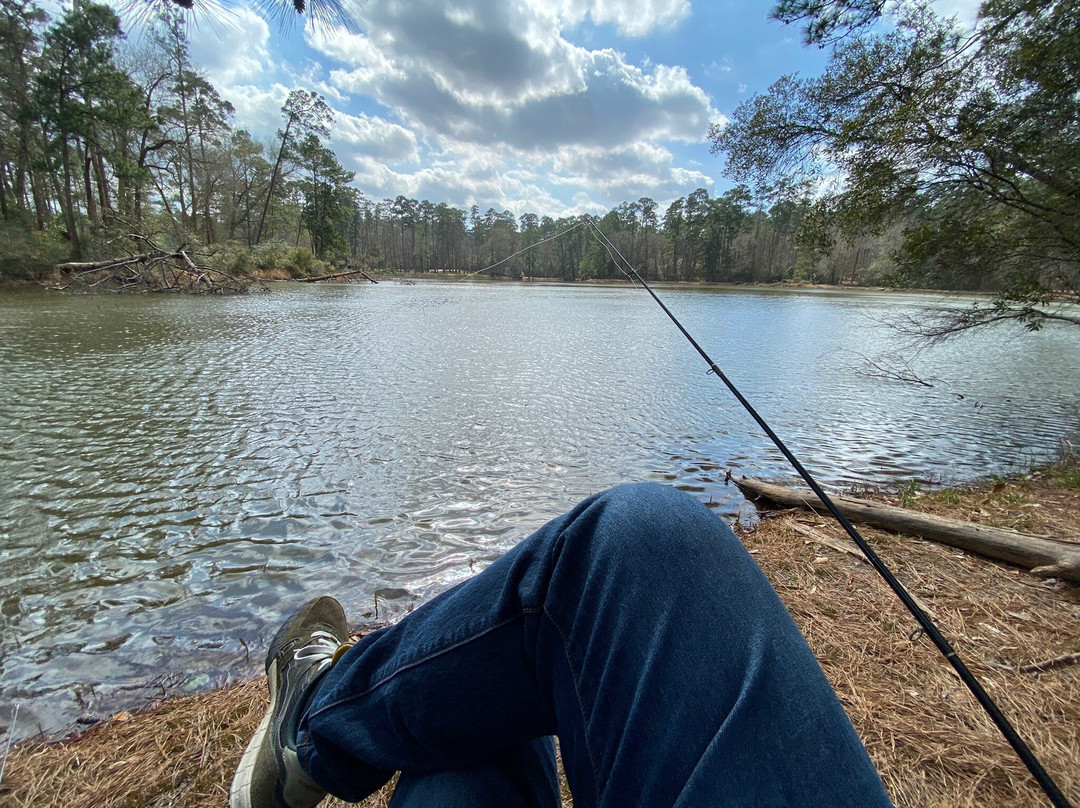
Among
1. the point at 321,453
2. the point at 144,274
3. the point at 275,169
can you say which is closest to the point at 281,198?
the point at 275,169

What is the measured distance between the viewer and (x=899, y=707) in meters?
1.50

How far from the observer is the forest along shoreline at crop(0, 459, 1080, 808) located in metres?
1.27

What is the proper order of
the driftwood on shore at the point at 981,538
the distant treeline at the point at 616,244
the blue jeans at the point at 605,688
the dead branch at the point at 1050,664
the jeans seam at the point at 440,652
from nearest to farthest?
the blue jeans at the point at 605,688 < the jeans seam at the point at 440,652 < the dead branch at the point at 1050,664 < the driftwood on shore at the point at 981,538 < the distant treeline at the point at 616,244

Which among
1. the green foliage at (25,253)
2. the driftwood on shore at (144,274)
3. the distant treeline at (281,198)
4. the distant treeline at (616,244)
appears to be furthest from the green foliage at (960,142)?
the distant treeline at (616,244)

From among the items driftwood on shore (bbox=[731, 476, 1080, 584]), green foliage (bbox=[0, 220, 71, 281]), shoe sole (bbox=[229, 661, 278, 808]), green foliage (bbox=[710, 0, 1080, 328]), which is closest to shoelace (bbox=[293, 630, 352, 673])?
shoe sole (bbox=[229, 661, 278, 808])

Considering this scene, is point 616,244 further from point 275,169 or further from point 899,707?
point 899,707

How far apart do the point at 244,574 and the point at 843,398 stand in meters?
8.62

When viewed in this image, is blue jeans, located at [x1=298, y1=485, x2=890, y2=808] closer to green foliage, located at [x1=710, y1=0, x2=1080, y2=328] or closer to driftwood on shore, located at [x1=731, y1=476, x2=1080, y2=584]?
driftwood on shore, located at [x1=731, y1=476, x2=1080, y2=584]

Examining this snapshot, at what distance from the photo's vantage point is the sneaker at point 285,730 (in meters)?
1.02

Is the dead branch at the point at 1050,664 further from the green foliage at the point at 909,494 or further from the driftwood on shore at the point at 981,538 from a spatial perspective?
the green foliage at the point at 909,494

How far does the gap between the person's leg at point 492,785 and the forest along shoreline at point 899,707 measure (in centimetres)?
55

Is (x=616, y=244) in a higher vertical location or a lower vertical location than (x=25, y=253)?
higher

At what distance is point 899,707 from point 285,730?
5.88ft

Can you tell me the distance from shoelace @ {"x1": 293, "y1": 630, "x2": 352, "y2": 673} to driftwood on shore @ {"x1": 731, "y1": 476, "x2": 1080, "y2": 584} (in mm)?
3247
